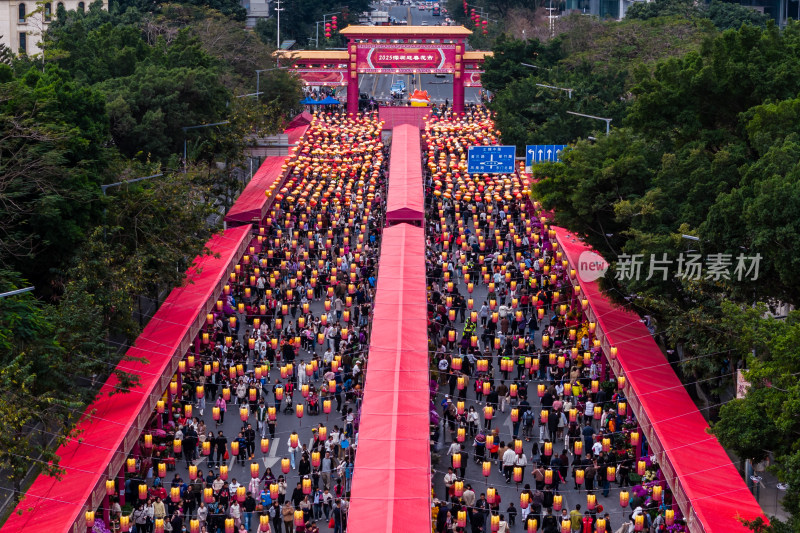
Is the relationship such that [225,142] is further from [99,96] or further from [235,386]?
[235,386]

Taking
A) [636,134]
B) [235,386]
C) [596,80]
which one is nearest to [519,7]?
[596,80]

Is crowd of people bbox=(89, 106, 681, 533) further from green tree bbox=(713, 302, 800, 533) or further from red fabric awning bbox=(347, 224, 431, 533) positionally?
green tree bbox=(713, 302, 800, 533)

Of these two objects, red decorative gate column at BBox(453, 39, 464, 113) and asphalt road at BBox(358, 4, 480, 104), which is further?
asphalt road at BBox(358, 4, 480, 104)

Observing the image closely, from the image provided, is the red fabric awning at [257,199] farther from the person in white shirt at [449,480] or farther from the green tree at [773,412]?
the green tree at [773,412]

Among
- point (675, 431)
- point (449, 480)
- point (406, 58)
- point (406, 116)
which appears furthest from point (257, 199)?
point (406, 58)

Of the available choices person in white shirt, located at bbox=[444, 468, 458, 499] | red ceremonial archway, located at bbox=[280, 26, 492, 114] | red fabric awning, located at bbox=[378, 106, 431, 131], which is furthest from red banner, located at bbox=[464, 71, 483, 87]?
person in white shirt, located at bbox=[444, 468, 458, 499]

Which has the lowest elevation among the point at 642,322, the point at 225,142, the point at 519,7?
the point at 642,322
